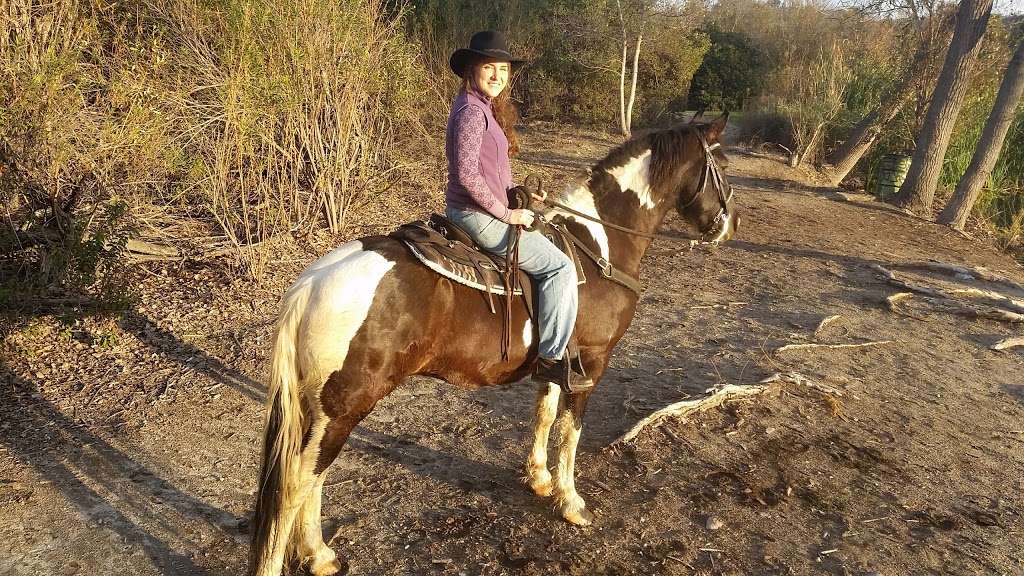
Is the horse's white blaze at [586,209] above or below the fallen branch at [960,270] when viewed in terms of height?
above

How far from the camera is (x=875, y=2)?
43.8 feet

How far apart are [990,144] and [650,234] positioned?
1015cm

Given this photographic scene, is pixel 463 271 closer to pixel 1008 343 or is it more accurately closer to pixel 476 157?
pixel 476 157

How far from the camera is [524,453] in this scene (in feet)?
13.0

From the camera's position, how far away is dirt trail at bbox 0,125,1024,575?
304cm

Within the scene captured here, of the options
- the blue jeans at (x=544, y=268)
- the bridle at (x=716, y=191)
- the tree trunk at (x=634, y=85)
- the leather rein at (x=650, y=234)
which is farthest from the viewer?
the tree trunk at (x=634, y=85)

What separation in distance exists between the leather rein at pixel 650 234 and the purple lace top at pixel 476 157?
0.35 metres

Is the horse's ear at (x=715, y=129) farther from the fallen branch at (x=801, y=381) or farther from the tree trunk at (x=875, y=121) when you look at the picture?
the tree trunk at (x=875, y=121)

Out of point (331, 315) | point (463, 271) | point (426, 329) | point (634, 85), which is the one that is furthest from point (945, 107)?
point (331, 315)

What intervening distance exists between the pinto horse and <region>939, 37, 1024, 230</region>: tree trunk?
9.48m

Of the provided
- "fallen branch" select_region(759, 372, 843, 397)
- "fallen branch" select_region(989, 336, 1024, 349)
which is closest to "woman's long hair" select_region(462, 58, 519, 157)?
"fallen branch" select_region(759, 372, 843, 397)

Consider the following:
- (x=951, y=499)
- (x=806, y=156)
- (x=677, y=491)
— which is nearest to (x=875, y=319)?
(x=951, y=499)

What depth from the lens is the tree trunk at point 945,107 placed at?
10922 mm

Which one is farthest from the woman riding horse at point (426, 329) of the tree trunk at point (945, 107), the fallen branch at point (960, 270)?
the tree trunk at point (945, 107)
